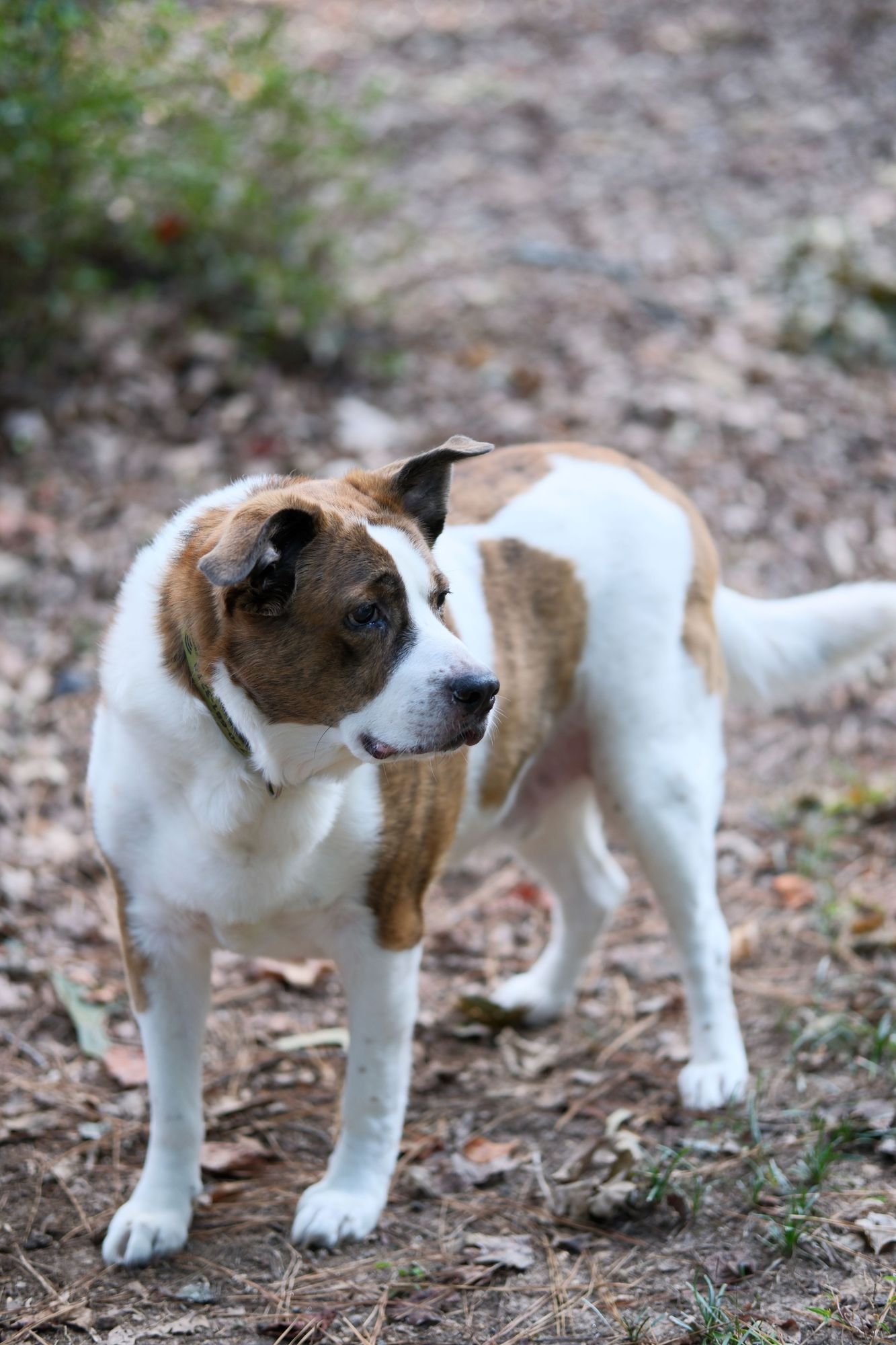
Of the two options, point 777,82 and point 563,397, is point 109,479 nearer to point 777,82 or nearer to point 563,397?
point 563,397

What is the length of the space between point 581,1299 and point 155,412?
533 centimetres

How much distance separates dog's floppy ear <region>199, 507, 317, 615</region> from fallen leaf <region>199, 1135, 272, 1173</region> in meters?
1.71

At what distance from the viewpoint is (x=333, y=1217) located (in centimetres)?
332

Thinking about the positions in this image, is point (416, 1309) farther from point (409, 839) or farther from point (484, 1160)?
point (409, 839)

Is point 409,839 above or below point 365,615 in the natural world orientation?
below

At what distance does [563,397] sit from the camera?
25.3ft

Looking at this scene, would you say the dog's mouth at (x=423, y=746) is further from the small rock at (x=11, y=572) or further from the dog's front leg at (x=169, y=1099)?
the small rock at (x=11, y=572)

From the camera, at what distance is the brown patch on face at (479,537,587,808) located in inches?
144

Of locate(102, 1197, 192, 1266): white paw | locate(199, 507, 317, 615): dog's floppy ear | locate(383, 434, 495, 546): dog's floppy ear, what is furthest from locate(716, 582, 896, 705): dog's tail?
locate(102, 1197, 192, 1266): white paw

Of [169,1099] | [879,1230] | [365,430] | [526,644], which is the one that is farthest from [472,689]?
[365,430]

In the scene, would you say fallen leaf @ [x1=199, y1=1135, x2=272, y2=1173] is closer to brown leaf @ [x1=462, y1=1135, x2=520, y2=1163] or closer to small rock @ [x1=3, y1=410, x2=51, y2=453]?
brown leaf @ [x1=462, y1=1135, x2=520, y2=1163]

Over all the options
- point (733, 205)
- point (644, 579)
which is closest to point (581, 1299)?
point (644, 579)

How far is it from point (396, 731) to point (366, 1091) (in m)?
1.12

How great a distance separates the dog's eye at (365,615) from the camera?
2760 millimetres
